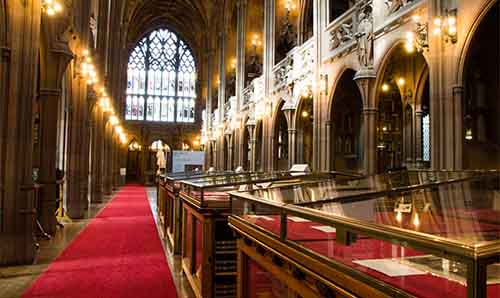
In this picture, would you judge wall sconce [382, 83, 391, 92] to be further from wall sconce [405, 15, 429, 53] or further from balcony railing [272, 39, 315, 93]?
wall sconce [405, 15, 429, 53]

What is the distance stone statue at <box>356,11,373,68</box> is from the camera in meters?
9.06

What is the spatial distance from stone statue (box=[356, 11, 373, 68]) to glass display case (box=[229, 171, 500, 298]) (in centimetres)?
697

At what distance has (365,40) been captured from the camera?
923 cm

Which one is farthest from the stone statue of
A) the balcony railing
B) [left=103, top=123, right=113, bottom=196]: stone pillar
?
[left=103, top=123, right=113, bottom=196]: stone pillar

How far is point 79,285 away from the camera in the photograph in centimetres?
473

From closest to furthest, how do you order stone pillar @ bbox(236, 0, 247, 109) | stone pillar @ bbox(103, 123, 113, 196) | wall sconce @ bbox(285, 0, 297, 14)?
wall sconce @ bbox(285, 0, 297, 14) < stone pillar @ bbox(103, 123, 113, 196) < stone pillar @ bbox(236, 0, 247, 109)

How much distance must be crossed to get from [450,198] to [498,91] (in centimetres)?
852

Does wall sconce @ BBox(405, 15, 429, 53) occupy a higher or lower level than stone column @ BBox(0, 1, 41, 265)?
higher

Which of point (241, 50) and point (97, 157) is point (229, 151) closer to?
point (241, 50)

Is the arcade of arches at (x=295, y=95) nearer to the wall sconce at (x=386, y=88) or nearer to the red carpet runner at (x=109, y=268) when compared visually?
the wall sconce at (x=386, y=88)

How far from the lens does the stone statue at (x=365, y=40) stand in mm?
9062

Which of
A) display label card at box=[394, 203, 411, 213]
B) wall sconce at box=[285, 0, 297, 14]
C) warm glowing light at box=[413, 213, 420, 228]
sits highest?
wall sconce at box=[285, 0, 297, 14]

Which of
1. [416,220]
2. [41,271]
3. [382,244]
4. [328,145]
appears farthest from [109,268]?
[328,145]

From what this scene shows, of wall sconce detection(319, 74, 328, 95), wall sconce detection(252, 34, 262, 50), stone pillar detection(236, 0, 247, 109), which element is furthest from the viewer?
stone pillar detection(236, 0, 247, 109)
